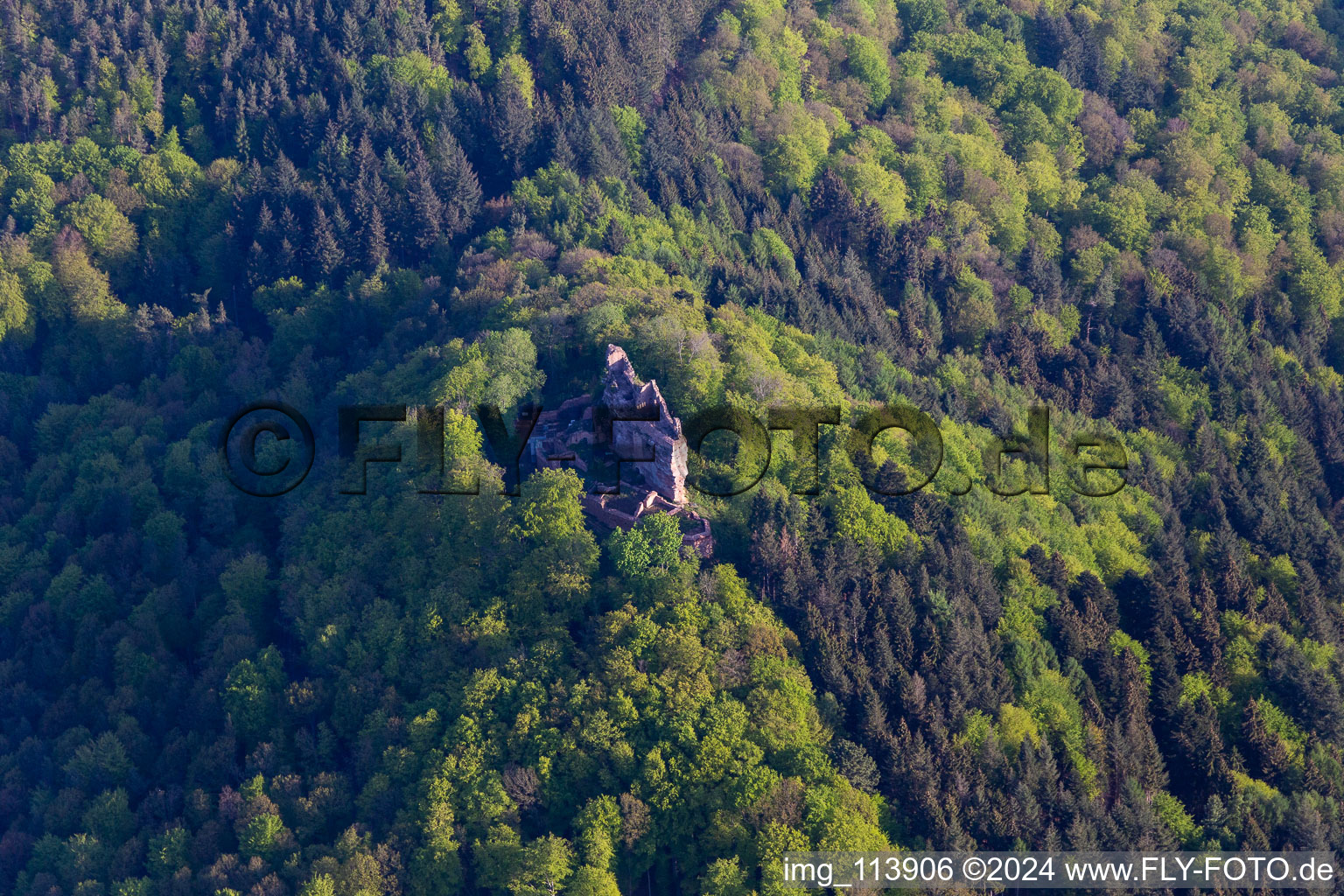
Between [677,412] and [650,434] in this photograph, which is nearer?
[650,434]

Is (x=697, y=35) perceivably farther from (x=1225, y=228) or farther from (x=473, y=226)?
(x=1225, y=228)

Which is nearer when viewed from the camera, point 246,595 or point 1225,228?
point 246,595

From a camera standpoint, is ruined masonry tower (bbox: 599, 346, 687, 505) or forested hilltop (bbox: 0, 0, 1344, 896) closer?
forested hilltop (bbox: 0, 0, 1344, 896)

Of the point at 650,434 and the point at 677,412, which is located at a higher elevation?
the point at 677,412

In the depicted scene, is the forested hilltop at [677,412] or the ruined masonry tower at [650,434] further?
the ruined masonry tower at [650,434]

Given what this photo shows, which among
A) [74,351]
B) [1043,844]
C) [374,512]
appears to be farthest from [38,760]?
[1043,844]
